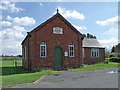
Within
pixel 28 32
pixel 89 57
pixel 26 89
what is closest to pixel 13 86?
pixel 26 89

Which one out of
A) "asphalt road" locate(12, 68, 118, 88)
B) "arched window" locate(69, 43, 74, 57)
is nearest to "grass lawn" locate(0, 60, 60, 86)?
"asphalt road" locate(12, 68, 118, 88)

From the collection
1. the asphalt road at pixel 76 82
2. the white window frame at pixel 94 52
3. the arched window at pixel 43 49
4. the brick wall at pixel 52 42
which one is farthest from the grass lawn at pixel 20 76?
the white window frame at pixel 94 52

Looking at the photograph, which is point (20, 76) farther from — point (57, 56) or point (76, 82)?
point (57, 56)

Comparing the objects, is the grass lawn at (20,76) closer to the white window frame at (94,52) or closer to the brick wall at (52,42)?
the brick wall at (52,42)

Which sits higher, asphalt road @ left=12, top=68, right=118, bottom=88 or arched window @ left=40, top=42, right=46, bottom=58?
arched window @ left=40, top=42, right=46, bottom=58

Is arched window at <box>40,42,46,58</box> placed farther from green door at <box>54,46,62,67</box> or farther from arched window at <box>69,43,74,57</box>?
arched window at <box>69,43,74,57</box>

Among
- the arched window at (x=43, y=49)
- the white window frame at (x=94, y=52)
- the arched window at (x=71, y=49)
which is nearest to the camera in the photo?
the arched window at (x=43, y=49)

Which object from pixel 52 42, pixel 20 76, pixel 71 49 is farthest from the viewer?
pixel 71 49

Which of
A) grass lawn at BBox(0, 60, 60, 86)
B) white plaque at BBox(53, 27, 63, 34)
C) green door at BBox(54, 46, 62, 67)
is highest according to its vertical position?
white plaque at BBox(53, 27, 63, 34)

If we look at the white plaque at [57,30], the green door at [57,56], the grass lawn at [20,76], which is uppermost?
the white plaque at [57,30]

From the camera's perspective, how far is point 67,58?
62.1 feet

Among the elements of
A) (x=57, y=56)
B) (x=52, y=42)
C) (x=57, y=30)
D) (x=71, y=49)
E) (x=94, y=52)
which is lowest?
(x=57, y=56)

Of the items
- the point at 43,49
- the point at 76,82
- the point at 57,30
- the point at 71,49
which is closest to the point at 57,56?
the point at 43,49

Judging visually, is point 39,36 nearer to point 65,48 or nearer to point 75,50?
point 65,48
